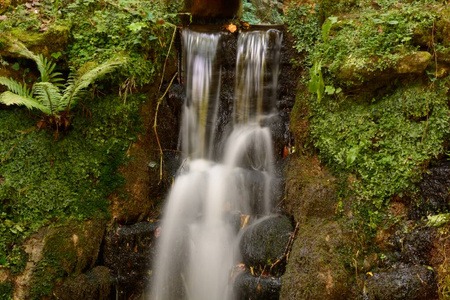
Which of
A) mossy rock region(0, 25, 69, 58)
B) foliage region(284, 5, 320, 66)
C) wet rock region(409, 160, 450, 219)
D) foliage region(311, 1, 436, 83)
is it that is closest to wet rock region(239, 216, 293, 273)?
wet rock region(409, 160, 450, 219)

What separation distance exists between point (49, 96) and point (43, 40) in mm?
1176

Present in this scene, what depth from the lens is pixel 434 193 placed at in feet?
11.9

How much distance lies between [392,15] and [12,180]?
522 cm

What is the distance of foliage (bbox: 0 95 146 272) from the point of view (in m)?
4.35

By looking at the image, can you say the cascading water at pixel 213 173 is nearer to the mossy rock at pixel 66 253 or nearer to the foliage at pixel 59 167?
the mossy rock at pixel 66 253

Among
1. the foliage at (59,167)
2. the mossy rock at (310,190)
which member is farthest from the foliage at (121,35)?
the mossy rock at (310,190)

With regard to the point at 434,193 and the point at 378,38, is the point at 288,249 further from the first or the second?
the point at 378,38

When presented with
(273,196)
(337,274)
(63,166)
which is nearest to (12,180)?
(63,166)

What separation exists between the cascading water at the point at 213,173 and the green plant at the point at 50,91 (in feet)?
5.31

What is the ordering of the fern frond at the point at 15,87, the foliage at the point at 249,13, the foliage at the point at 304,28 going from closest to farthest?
1. the fern frond at the point at 15,87
2. the foliage at the point at 304,28
3. the foliage at the point at 249,13

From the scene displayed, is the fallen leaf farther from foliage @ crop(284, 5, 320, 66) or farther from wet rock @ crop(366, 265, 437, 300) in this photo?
wet rock @ crop(366, 265, 437, 300)

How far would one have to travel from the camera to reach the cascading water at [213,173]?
459cm

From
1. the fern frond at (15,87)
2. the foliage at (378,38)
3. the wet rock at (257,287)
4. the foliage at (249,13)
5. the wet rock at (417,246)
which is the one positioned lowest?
the wet rock at (257,287)

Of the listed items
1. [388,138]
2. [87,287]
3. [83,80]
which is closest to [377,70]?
[388,138]
